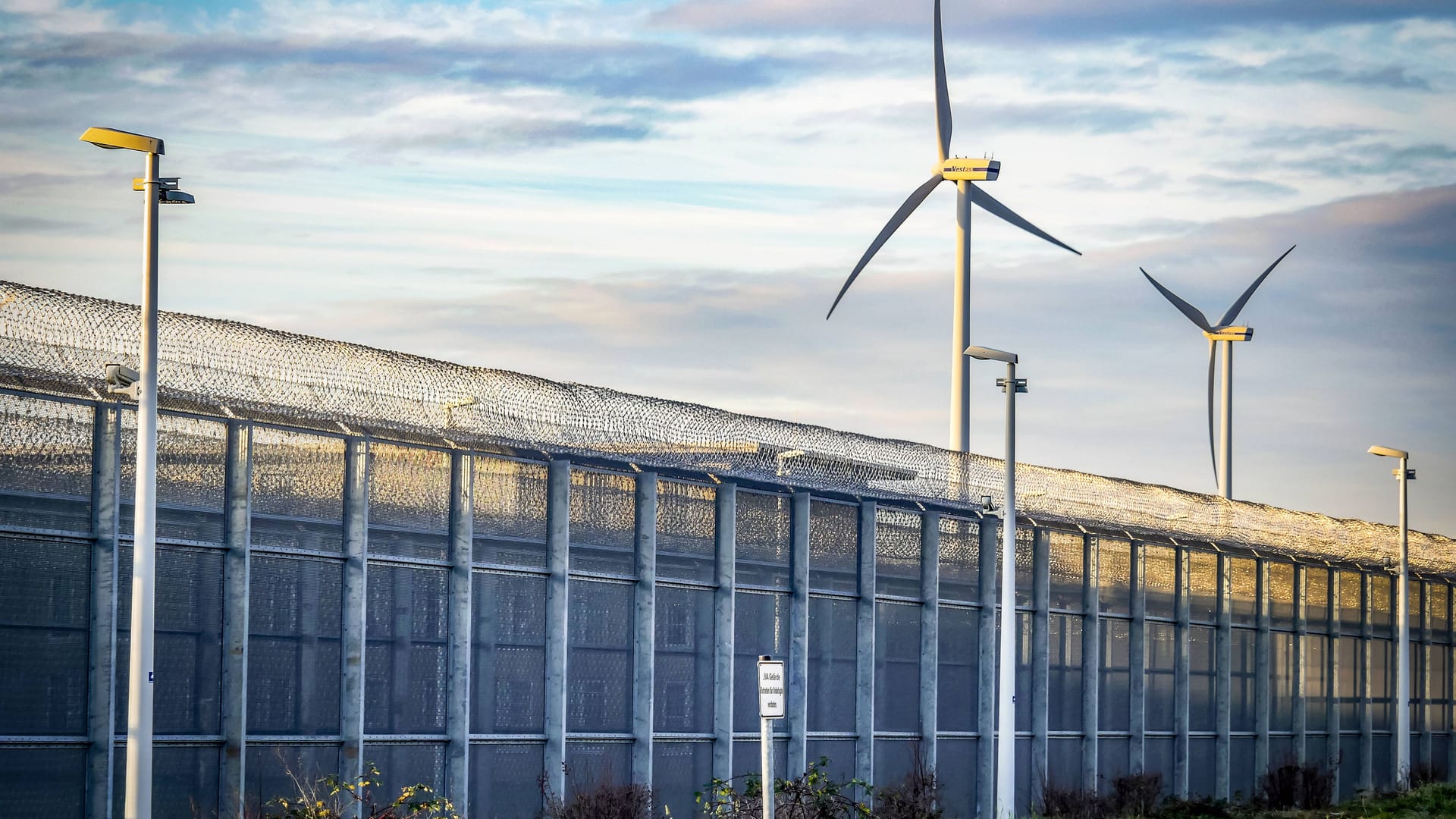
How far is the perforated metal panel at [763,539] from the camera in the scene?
1040 inches

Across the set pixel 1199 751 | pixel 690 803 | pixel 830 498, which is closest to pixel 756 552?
pixel 830 498

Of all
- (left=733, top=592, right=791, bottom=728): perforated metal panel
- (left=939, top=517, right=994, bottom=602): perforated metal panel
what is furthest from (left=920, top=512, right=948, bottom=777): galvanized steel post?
(left=733, top=592, right=791, bottom=728): perforated metal panel

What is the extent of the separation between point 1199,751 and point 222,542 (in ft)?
81.6

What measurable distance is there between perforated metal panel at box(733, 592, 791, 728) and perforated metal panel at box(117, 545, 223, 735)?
8.67m

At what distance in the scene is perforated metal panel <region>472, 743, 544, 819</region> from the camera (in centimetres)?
2223

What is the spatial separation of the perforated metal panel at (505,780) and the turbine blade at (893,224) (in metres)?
24.1

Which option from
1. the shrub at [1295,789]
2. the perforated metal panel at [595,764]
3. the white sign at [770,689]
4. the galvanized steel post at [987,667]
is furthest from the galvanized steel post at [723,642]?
the shrub at [1295,789]

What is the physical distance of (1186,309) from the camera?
200ft

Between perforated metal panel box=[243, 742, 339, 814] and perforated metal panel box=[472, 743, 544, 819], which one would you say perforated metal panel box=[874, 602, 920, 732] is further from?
perforated metal panel box=[243, 742, 339, 814]

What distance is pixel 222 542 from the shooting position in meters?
19.6

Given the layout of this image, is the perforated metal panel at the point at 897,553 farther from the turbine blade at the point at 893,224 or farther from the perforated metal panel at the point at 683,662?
the turbine blade at the point at 893,224

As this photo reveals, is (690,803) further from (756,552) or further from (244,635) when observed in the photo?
(244,635)

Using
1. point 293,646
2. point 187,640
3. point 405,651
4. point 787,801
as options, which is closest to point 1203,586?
point 787,801

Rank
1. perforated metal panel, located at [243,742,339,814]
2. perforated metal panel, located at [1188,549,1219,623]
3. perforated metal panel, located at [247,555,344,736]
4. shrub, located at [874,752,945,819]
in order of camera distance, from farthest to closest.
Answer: perforated metal panel, located at [1188,549,1219,623], shrub, located at [874,752,945,819], perforated metal panel, located at [247,555,344,736], perforated metal panel, located at [243,742,339,814]
